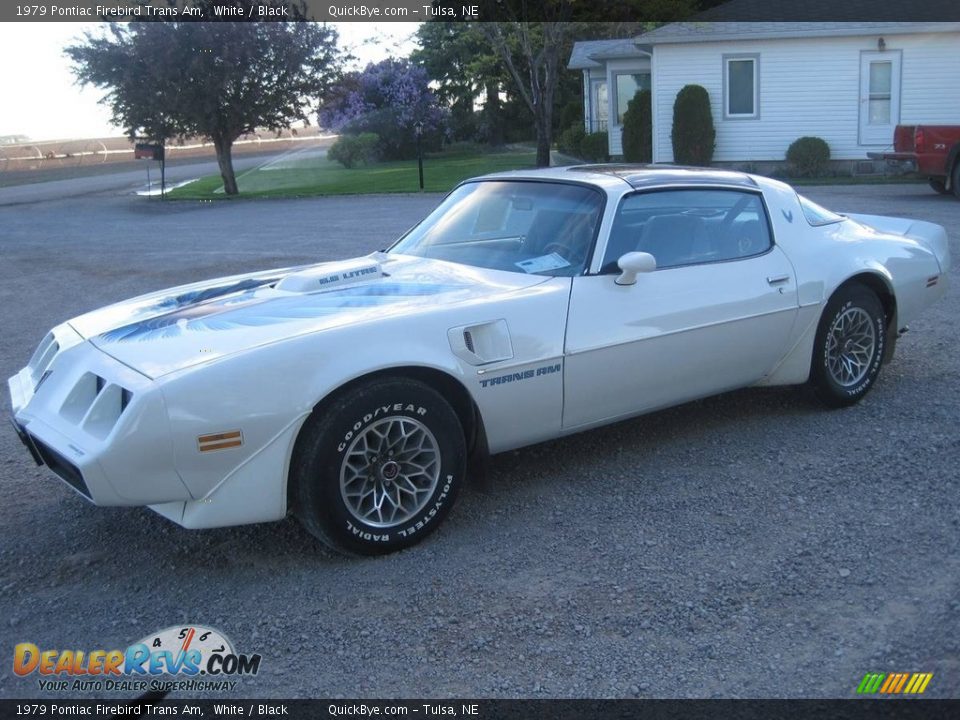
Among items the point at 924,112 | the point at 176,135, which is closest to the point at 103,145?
the point at 176,135

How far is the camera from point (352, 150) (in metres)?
38.2

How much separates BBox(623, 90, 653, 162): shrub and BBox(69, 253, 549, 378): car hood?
824 inches

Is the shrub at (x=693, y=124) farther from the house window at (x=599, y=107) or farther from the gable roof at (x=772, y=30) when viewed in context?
the house window at (x=599, y=107)

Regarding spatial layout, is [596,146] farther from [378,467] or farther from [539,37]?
[378,467]

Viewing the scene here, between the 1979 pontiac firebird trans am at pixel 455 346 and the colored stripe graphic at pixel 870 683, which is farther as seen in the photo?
the 1979 pontiac firebird trans am at pixel 455 346

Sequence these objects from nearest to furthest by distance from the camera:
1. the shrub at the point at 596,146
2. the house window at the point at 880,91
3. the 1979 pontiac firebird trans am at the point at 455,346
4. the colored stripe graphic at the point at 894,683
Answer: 1. the colored stripe graphic at the point at 894,683
2. the 1979 pontiac firebird trans am at the point at 455,346
3. the house window at the point at 880,91
4. the shrub at the point at 596,146

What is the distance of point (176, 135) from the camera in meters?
27.3

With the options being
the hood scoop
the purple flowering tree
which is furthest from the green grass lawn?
the hood scoop

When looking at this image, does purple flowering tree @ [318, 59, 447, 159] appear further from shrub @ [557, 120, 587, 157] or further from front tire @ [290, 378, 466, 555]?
front tire @ [290, 378, 466, 555]

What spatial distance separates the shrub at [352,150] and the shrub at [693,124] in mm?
17760

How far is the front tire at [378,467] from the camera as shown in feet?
12.6

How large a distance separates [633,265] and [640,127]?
70.4 ft

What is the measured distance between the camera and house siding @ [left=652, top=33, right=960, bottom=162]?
22.0 metres

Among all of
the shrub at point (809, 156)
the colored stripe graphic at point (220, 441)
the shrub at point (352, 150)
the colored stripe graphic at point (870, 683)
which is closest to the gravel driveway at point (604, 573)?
the colored stripe graphic at point (870, 683)
